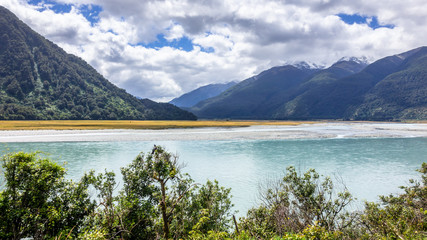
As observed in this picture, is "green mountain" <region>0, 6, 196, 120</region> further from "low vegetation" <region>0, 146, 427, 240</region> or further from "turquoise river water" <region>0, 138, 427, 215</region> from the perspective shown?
"low vegetation" <region>0, 146, 427, 240</region>

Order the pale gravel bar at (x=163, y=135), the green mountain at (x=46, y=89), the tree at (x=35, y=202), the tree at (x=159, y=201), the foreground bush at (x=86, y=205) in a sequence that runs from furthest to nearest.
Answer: the green mountain at (x=46, y=89) → the pale gravel bar at (x=163, y=135) → the tree at (x=159, y=201) → the foreground bush at (x=86, y=205) → the tree at (x=35, y=202)

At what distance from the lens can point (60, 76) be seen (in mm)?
177625

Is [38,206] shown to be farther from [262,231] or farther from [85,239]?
[262,231]

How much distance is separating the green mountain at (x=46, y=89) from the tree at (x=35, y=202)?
14247 cm

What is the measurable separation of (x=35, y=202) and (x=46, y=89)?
185786 mm

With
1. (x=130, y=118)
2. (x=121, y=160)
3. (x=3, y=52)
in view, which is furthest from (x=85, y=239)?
(x=3, y=52)

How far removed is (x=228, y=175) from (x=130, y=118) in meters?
149

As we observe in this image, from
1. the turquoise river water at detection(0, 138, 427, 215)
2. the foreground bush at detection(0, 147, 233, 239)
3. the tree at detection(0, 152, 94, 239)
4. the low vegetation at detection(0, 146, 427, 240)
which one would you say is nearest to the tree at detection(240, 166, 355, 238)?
the low vegetation at detection(0, 146, 427, 240)

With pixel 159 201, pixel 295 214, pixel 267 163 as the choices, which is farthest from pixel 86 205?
pixel 267 163

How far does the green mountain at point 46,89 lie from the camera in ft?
469

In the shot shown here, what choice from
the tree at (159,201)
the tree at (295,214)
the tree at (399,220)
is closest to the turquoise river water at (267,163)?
the tree at (295,214)

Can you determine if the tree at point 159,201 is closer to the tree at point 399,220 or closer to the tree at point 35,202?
the tree at point 35,202

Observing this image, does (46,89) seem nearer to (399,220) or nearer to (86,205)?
(86,205)

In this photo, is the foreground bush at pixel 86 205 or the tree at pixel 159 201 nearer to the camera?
the foreground bush at pixel 86 205
